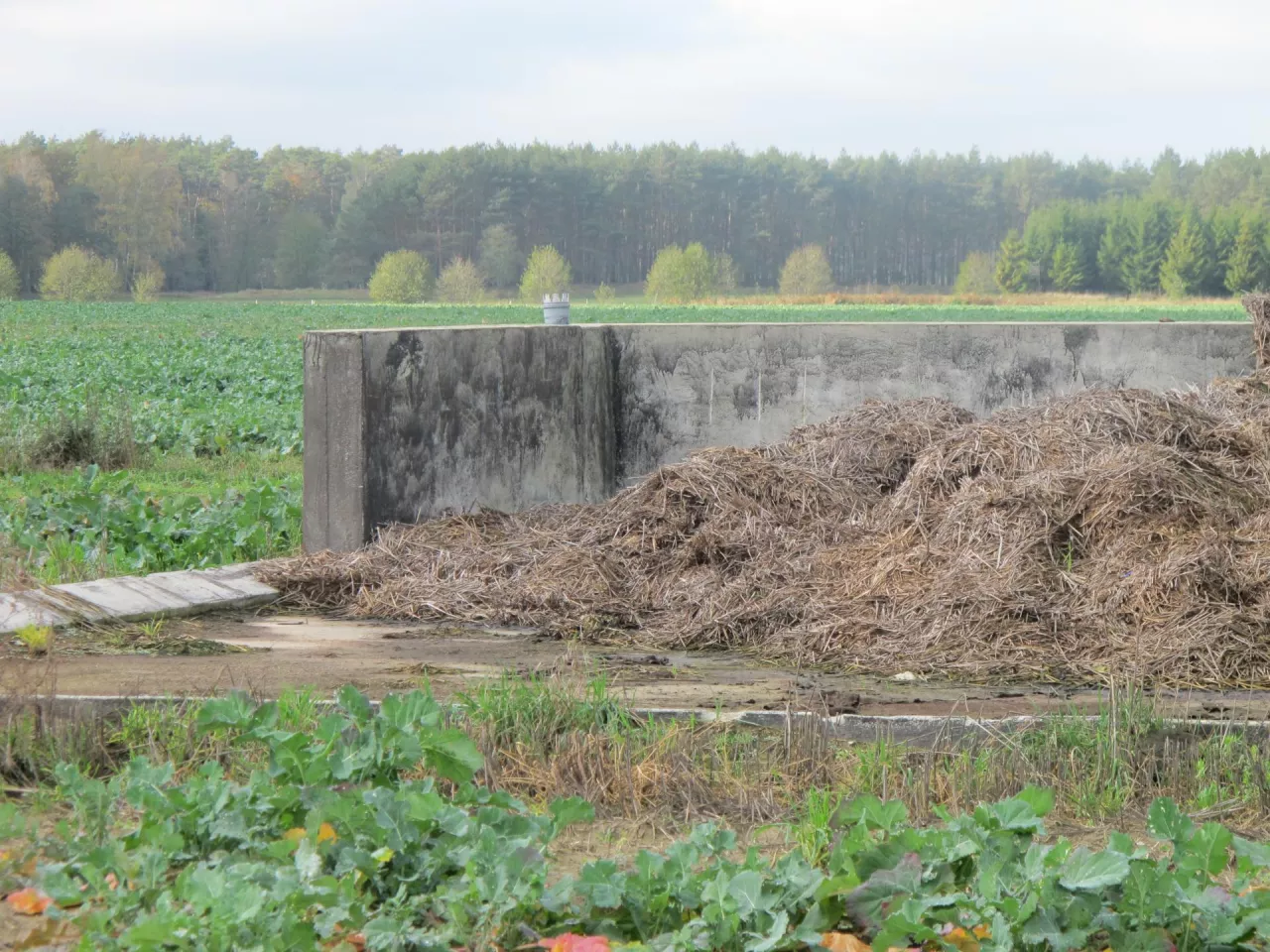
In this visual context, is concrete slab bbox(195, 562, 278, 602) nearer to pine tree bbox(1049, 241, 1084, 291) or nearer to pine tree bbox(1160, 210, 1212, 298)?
pine tree bbox(1160, 210, 1212, 298)

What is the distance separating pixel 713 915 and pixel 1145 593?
A: 3.93 m

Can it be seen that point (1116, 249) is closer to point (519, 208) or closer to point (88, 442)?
point (519, 208)

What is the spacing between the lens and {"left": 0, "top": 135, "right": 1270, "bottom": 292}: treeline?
116 metres

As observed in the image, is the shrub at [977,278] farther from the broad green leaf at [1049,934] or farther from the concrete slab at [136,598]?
the broad green leaf at [1049,934]

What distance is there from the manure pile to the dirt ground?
275mm

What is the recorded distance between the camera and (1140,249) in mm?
121938

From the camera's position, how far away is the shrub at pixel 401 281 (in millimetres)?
104812

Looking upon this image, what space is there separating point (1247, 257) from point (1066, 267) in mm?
15441

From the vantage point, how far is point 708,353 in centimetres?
920

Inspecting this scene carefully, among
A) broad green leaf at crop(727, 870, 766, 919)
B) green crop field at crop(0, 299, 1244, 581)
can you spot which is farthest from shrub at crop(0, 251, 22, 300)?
broad green leaf at crop(727, 870, 766, 919)

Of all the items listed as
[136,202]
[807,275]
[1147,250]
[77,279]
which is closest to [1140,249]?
[1147,250]

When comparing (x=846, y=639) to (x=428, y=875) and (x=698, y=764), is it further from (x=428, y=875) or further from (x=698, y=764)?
(x=428, y=875)

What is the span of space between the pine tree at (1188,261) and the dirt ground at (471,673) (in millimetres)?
119240

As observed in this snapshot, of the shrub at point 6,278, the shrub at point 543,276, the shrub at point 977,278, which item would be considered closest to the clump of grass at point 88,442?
the shrub at point 6,278
